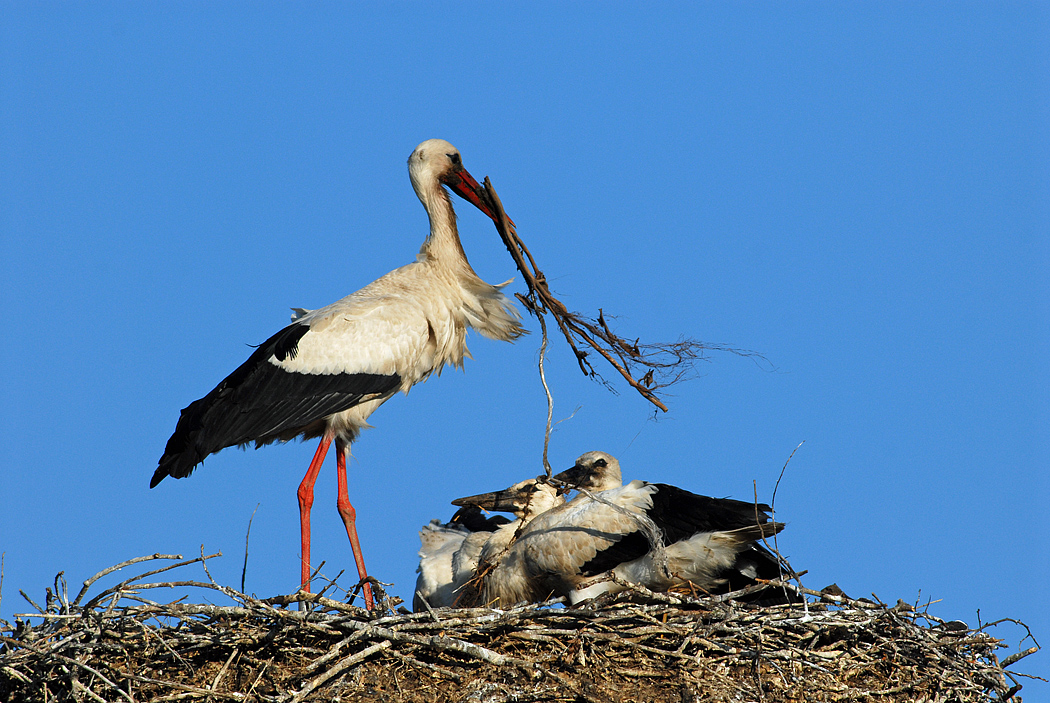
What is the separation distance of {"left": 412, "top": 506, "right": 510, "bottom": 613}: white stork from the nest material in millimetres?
1416

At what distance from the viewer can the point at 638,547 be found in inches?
246

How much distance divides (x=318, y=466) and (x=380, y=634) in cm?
241

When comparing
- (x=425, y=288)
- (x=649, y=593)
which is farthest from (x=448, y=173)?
(x=649, y=593)

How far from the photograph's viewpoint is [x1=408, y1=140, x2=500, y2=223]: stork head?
7.93m

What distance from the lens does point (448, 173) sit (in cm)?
799

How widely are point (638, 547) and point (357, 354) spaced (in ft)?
7.02

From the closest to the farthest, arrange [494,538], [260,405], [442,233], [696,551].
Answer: [696,551], [494,538], [260,405], [442,233]

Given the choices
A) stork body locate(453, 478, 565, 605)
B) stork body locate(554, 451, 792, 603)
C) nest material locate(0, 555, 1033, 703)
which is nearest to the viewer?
nest material locate(0, 555, 1033, 703)

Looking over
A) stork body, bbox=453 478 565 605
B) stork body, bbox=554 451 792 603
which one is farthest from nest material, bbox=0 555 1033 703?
stork body, bbox=453 478 565 605

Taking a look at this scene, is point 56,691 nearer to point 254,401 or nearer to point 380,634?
point 380,634

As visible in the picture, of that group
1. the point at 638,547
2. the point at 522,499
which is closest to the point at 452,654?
the point at 638,547

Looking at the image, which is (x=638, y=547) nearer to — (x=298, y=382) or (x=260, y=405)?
(x=298, y=382)

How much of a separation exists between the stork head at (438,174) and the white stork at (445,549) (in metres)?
2.09

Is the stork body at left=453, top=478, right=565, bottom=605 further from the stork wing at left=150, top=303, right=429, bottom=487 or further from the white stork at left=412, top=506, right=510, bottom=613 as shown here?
the stork wing at left=150, top=303, right=429, bottom=487
